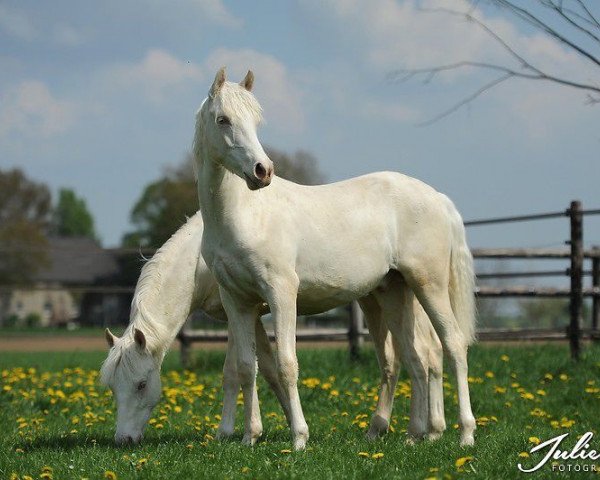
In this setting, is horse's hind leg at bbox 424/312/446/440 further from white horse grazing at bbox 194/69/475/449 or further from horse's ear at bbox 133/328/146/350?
A: horse's ear at bbox 133/328/146/350

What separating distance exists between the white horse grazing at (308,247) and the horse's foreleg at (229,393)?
12.6 inches

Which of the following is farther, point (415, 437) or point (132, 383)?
point (415, 437)

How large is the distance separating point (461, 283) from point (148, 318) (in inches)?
93.5

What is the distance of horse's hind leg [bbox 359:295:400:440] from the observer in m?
6.67

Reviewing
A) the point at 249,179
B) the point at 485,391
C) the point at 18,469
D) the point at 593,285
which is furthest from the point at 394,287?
the point at 593,285

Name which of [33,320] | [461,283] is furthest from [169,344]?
[33,320]

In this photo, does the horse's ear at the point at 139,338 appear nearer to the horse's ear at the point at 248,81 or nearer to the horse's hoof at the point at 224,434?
the horse's hoof at the point at 224,434

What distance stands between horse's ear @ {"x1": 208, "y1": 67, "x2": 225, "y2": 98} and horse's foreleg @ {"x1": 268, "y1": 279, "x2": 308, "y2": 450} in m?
1.31

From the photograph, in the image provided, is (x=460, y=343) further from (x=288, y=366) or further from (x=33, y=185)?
(x=33, y=185)

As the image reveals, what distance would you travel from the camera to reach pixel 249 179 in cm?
539

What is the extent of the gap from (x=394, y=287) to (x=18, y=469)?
3.00 m

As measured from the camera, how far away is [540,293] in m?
11.7

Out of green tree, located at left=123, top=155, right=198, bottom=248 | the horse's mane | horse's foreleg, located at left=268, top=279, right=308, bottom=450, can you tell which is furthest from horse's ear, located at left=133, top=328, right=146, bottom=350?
green tree, located at left=123, top=155, right=198, bottom=248

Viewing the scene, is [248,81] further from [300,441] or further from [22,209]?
[22,209]
